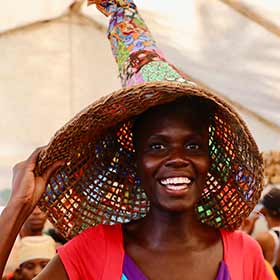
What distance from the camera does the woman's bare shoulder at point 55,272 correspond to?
1.67 meters

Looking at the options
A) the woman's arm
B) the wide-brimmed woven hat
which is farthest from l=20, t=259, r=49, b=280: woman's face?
the woman's arm

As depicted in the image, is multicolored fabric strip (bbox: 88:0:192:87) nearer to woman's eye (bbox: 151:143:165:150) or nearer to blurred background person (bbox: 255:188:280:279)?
woman's eye (bbox: 151:143:165:150)

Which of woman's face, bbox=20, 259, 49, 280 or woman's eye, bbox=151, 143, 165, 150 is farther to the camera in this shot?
woman's face, bbox=20, 259, 49, 280

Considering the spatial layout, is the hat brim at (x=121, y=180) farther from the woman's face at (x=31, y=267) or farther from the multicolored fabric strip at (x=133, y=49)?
the woman's face at (x=31, y=267)

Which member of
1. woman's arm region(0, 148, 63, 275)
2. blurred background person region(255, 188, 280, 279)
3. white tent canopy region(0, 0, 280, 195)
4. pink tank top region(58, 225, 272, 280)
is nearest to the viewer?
woman's arm region(0, 148, 63, 275)

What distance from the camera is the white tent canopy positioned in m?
4.00

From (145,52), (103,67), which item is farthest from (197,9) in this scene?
(145,52)

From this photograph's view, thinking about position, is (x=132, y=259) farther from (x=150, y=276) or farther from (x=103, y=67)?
(x=103, y=67)

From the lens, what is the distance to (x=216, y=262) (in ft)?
5.76

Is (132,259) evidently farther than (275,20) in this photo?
No

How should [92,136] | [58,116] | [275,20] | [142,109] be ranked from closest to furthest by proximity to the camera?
1. [142,109]
2. [92,136]
3. [275,20]
4. [58,116]

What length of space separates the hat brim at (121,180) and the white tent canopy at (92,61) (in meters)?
2.07

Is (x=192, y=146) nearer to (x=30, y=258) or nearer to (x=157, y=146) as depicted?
(x=157, y=146)

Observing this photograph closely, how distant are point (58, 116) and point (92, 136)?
9.57ft
